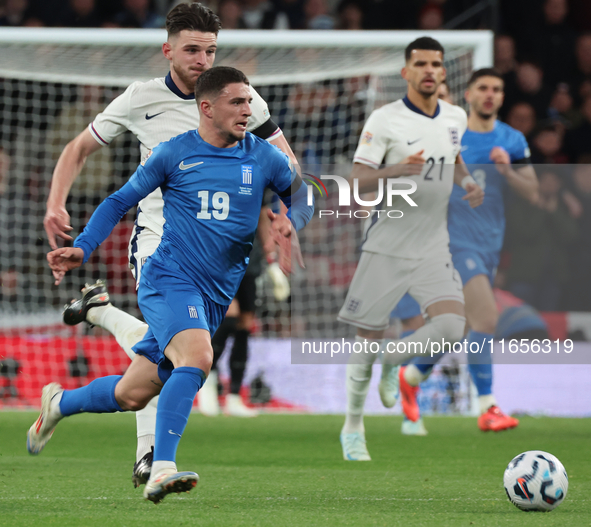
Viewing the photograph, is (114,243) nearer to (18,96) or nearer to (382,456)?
(18,96)

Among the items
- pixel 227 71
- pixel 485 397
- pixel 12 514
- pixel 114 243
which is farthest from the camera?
pixel 114 243

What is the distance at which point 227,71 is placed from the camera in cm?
419

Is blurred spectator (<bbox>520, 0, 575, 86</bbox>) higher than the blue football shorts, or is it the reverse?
blurred spectator (<bbox>520, 0, 575, 86</bbox>)

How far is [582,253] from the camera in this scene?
9758mm

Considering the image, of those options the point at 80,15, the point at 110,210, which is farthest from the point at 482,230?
the point at 80,15

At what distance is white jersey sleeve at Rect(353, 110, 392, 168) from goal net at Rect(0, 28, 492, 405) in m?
3.00

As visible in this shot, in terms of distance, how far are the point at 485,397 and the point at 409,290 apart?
137cm

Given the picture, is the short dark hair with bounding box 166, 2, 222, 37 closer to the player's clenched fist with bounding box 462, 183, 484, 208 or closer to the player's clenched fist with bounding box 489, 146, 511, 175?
the player's clenched fist with bounding box 462, 183, 484, 208

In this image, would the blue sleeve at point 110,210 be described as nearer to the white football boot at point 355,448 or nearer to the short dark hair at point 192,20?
the short dark hair at point 192,20

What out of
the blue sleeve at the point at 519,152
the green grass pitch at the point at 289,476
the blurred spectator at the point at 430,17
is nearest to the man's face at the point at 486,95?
the blue sleeve at the point at 519,152

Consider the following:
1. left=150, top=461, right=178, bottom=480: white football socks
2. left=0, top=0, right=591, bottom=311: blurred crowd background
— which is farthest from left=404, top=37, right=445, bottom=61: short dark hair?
left=150, top=461, right=178, bottom=480: white football socks

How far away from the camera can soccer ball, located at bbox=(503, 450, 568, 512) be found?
3828 millimetres

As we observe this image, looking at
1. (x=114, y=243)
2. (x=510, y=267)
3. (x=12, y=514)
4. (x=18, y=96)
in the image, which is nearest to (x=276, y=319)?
(x=114, y=243)

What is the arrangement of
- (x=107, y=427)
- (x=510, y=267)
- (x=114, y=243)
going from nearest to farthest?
(x=107, y=427), (x=510, y=267), (x=114, y=243)
